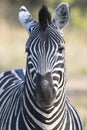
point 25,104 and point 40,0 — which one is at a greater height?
point 40,0

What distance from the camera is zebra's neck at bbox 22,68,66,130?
17.9ft

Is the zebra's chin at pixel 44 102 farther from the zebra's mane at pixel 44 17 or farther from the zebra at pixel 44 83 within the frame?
the zebra's mane at pixel 44 17

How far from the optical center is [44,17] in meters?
5.30

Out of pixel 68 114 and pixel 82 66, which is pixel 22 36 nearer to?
pixel 82 66

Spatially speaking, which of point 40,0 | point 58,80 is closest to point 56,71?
point 58,80

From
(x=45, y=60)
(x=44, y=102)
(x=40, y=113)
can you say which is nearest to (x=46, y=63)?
(x=45, y=60)

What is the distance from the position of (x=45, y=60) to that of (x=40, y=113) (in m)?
0.53

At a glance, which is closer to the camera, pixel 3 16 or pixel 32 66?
pixel 32 66

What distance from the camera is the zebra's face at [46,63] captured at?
200 inches

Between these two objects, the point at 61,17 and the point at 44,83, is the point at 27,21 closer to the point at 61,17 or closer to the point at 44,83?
the point at 61,17

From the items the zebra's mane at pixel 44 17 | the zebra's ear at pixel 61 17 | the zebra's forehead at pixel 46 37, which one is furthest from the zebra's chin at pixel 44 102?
the zebra's ear at pixel 61 17

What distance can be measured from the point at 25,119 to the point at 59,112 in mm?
321

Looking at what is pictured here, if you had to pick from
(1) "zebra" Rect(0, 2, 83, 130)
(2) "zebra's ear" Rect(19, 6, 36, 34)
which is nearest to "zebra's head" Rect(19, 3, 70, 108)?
(1) "zebra" Rect(0, 2, 83, 130)

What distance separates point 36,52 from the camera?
525 cm
